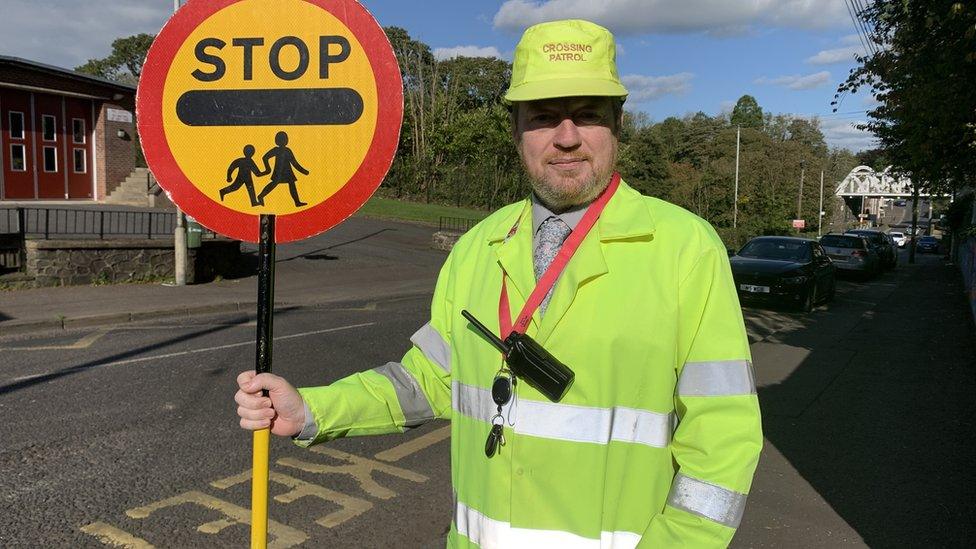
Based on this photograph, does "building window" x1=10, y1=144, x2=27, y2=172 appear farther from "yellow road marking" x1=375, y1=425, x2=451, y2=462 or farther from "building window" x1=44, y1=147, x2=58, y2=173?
"yellow road marking" x1=375, y1=425, x2=451, y2=462

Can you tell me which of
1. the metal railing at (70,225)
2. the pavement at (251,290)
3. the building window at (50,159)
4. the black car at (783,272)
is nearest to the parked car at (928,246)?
the black car at (783,272)

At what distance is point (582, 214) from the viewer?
75.8 inches

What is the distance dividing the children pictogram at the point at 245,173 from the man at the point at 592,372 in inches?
19.0

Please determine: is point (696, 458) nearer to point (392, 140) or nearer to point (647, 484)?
point (647, 484)

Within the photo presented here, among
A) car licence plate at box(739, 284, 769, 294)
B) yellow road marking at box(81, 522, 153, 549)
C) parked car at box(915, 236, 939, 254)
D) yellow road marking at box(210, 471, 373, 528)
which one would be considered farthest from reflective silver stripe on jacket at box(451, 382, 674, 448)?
parked car at box(915, 236, 939, 254)

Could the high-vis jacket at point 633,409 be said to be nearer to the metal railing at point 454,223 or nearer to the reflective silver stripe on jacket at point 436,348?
the reflective silver stripe on jacket at point 436,348

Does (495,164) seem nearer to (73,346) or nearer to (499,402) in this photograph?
(73,346)

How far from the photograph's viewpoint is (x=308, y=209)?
6.29ft

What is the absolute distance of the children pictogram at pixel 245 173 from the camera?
6.23ft

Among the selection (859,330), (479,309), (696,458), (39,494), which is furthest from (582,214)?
(859,330)

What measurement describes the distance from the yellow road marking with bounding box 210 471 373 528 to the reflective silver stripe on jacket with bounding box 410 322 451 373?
2525mm

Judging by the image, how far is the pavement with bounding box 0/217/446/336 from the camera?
11038 millimetres

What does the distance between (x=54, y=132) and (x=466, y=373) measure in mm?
26603

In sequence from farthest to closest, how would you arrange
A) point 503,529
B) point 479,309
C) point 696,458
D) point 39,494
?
point 39,494 → point 479,309 → point 503,529 → point 696,458
